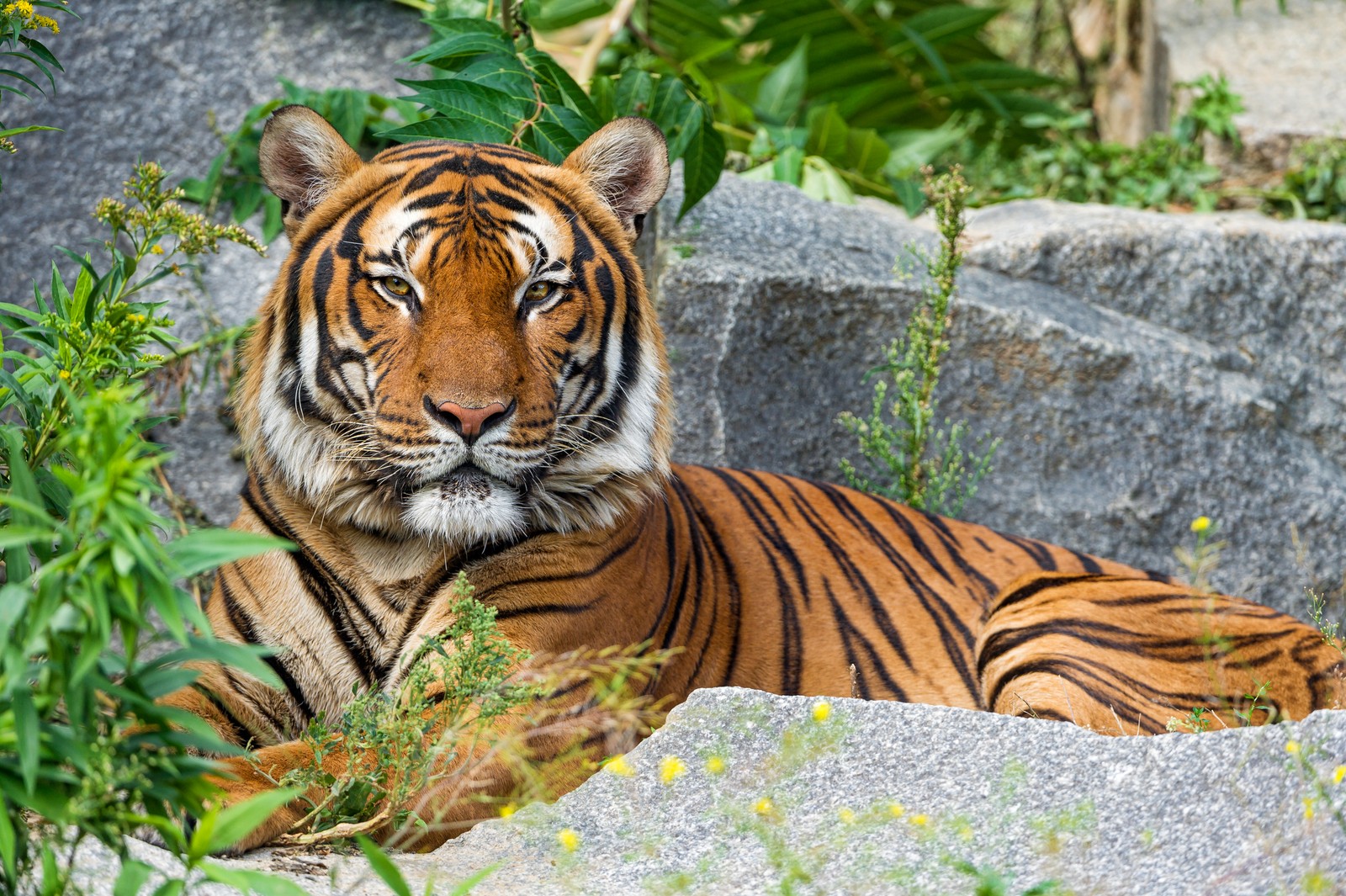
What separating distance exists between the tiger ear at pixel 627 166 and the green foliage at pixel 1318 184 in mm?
3718

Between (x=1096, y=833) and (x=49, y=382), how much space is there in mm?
1903

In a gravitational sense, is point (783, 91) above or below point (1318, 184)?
above

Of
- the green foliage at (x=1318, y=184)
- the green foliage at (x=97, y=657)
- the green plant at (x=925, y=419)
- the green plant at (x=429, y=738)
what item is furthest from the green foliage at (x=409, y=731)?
the green foliage at (x=1318, y=184)

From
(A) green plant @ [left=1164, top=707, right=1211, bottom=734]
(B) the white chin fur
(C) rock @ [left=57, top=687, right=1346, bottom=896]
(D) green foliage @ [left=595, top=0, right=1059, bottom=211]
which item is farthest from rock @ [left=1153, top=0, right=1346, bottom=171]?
(B) the white chin fur

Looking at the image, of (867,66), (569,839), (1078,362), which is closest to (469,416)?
(569,839)

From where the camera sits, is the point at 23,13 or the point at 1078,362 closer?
the point at 23,13

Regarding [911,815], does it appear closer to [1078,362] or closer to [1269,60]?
[1078,362]

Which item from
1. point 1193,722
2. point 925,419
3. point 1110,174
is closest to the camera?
point 1193,722

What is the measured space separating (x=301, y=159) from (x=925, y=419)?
6.61ft

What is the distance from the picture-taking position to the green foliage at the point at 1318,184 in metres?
5.64

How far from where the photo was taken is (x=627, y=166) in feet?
9.84

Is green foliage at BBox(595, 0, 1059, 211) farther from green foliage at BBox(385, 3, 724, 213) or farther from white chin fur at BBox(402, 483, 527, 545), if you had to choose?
white chin fur at BBox(402, 483, 527, 545)

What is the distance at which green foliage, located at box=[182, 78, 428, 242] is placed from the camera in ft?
14.8

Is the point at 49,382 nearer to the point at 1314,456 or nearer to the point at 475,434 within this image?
the point at 475,434
